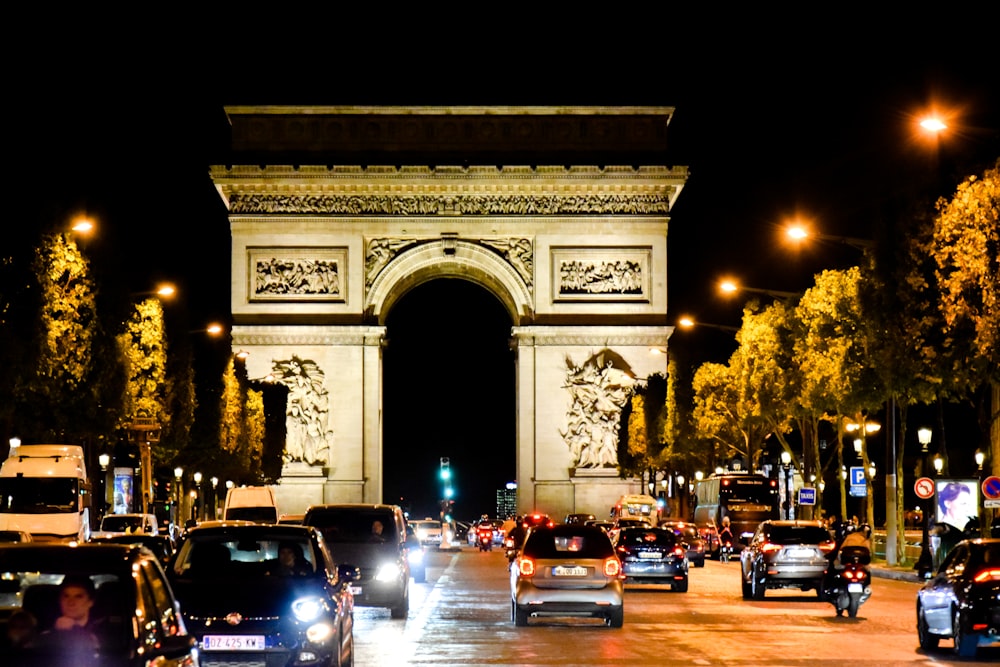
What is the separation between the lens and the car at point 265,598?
629 inches

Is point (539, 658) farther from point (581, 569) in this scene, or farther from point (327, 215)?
point (327, 215)

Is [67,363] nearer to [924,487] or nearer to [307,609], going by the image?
[924,487]

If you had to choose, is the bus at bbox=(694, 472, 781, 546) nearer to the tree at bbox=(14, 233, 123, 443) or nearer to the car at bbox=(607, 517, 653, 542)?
the car at bbox=(607, 517, 653, 542)

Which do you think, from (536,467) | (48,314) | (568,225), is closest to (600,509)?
(536,467)

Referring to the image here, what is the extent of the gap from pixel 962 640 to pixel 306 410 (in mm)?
58480

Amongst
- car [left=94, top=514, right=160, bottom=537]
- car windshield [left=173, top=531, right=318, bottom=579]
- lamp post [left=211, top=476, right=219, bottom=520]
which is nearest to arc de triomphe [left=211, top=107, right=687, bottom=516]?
lamp post [left=211, top=476, right=219, bottom=520]

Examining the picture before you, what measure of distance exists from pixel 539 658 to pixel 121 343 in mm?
32928

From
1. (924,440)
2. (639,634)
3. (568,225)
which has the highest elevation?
(568,225)

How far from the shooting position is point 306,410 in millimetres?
78625

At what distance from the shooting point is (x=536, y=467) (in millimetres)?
79500

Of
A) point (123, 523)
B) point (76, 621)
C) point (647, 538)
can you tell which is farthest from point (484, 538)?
point (76, 621)

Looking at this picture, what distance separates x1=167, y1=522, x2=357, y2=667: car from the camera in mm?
15977

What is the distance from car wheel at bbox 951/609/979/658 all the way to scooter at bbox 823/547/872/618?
23.7 ft

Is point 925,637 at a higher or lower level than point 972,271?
lower
